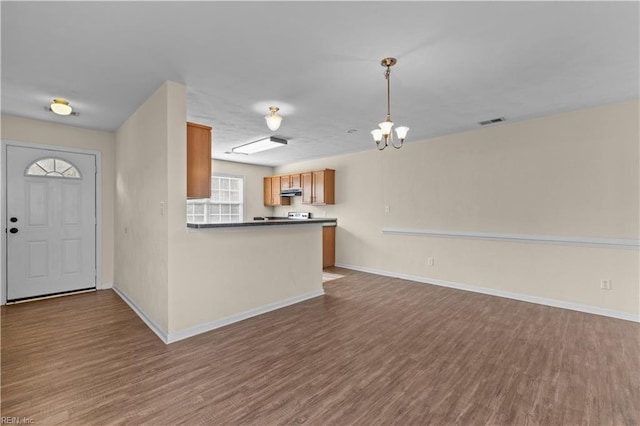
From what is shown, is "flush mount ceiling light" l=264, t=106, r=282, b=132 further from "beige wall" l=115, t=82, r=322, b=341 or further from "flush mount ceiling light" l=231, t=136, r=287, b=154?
"flush mount ceiling light" l=231, t=136, r=287, b=154

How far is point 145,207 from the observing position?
3213mm

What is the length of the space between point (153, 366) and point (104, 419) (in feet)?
1.91

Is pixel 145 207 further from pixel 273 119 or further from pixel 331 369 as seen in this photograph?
pixel 331 369

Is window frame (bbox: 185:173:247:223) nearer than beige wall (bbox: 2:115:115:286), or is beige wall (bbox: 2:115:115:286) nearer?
beige wall (bbox: 2:115:115:286)

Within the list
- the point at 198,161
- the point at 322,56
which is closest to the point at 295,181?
the point at 198,161

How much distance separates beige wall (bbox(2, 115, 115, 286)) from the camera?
3866mm

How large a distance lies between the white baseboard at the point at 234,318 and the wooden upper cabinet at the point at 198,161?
Result: 53.3 inches

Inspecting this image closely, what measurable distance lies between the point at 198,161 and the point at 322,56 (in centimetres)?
168

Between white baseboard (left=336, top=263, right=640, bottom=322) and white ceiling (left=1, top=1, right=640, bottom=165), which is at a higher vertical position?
white ceiling (left=1, top=1, right=640, bottom=165)

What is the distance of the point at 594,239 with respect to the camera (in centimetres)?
343

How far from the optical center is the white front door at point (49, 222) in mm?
3818

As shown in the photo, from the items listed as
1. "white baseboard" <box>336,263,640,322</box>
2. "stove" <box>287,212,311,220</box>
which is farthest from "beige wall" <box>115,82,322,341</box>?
"stove" <box>287,212,311,220</box>

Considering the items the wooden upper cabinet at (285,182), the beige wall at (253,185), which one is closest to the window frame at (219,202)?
the beige wall at (253,185)

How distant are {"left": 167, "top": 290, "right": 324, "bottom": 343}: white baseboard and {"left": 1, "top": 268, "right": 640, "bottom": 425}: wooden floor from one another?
9cm
